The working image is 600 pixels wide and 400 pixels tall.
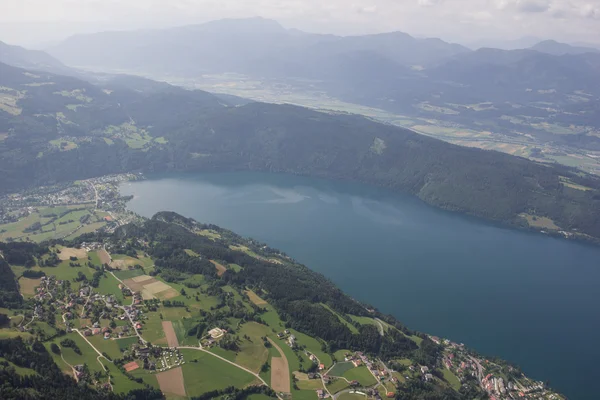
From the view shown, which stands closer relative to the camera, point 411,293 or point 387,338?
point 387,338

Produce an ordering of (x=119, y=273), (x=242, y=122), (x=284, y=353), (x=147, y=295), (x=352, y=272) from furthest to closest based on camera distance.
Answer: (x=242, y=122) → (x=352, y=272) → (x=119, y=273) → (x=147, y=295) → (x=284, y=353)

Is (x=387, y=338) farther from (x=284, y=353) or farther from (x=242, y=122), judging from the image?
(x=242, y=122)

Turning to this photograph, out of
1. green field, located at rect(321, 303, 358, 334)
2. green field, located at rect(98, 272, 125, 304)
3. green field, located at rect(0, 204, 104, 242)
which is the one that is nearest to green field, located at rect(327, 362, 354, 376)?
green field, located at rect(321, 303, 358, 334)

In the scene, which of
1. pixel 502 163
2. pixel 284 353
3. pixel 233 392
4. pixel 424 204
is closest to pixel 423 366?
pixel 284 353

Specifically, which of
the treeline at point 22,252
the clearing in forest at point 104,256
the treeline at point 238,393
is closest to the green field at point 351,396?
the treeline at point 238,393

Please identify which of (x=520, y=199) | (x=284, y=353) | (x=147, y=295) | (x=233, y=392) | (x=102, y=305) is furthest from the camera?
(x=520, y=199)

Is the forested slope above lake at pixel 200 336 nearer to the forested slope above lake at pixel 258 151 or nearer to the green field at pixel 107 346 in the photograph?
the green field at pixel 107 346
